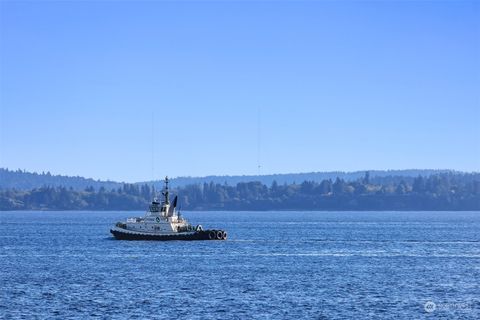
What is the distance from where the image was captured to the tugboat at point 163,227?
184625 mm

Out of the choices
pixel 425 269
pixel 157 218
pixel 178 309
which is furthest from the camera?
pixel 157 218

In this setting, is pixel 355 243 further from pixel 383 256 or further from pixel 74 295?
pixel 74 295

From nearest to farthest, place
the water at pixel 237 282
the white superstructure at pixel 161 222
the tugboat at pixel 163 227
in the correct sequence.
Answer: the water at pixel 237 282 → the white superstructure at pixel 161 222 → the tugboat at pixel 163 227

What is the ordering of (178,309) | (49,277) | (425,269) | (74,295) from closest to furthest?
(178,309)
(74,295)
(49,277)
(425,269)

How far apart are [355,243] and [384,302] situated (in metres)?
102

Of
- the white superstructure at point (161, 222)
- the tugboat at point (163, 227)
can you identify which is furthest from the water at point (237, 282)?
the white superstructure at point (161, 222)

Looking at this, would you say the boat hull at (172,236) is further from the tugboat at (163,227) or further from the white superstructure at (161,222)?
the white superstructure at (161,222)

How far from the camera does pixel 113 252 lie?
160000 millimetres

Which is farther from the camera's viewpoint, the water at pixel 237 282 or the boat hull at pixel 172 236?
the boat hull at pixel 172 236

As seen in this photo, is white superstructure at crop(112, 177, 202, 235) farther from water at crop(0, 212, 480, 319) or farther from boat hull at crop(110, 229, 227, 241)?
water at crop(0, 212, 480, 319)

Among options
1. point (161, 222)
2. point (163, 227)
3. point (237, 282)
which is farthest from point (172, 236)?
point (237, 282)

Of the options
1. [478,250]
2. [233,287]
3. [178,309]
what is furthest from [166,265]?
[478,250]

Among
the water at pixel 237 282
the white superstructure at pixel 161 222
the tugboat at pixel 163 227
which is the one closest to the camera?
the water at pixel 237 282

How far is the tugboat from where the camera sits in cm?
18462
